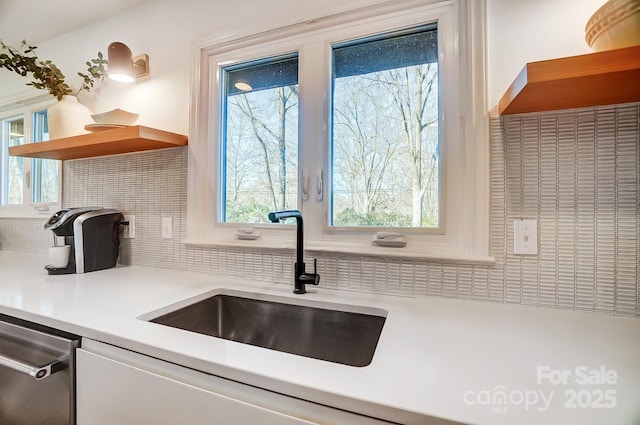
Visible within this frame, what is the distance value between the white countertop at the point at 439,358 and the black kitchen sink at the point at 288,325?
0.18 ft

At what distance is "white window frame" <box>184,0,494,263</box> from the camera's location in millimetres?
988

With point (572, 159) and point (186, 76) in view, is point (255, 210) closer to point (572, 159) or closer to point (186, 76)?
point (186, 76)

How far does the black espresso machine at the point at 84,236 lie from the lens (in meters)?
1.38

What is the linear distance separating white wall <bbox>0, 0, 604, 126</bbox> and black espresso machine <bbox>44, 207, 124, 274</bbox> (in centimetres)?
58

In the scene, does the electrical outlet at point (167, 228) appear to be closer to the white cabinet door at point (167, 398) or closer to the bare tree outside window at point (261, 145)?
the bare tree outside window at point (261, 145)

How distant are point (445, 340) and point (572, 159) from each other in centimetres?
72

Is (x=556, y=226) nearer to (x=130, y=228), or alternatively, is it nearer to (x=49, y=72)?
(x=130, y=228)

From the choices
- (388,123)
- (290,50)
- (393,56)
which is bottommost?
(388,123)

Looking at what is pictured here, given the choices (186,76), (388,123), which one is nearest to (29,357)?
(186,76)

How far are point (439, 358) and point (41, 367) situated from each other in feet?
3.27

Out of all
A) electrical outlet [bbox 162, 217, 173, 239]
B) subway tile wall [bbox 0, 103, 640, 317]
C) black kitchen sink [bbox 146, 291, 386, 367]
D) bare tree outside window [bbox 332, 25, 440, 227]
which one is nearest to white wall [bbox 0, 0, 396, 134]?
bare tree outside window [bbox 332, 25, 440, 227]

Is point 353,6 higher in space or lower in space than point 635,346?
higher

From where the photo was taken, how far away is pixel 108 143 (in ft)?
4.49

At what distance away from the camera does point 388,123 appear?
1.16 m
